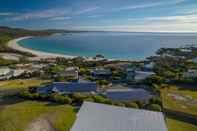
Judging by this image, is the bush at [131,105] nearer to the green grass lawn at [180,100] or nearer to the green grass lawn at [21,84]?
the green grass lawn at [180,100]

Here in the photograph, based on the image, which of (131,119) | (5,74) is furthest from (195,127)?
(5,74)

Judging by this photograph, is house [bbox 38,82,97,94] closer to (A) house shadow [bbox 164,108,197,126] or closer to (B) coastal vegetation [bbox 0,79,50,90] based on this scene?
(B) coastal vegetation [bbox 0,79,50,90]

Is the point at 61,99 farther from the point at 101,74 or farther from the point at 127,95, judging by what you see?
the point at 101,74

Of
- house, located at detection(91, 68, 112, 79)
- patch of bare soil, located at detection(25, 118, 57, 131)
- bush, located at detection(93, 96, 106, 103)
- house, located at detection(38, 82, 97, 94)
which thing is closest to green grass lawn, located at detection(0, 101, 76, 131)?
patch of bare soil, located at detection(25, 118, 57, 131)

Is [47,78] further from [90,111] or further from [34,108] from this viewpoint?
[90,111]

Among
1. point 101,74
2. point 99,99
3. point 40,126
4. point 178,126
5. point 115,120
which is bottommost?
point 178,126

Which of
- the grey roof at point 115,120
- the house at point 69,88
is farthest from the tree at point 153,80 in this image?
the grey roof at point 115,120

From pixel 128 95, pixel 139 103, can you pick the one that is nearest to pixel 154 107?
pixel 139 103
